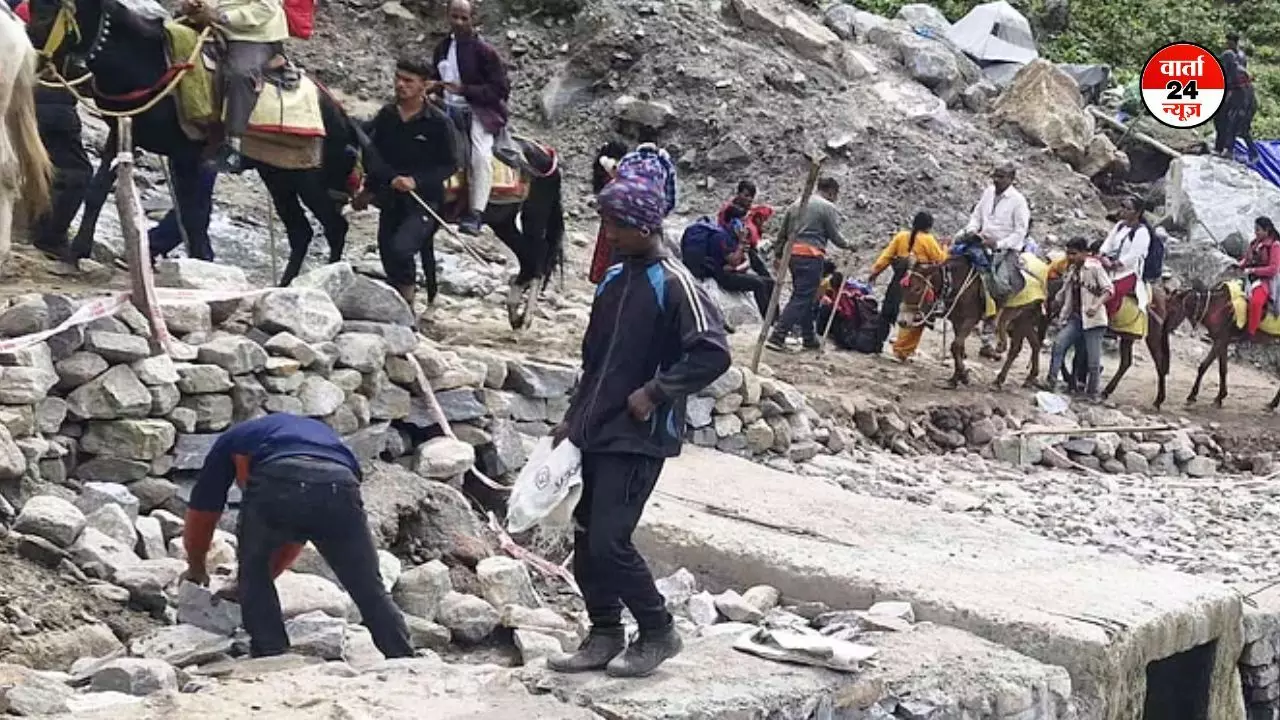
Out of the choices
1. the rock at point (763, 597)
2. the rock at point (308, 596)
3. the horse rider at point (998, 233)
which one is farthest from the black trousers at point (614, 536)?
the horse rider at point (998, 233)

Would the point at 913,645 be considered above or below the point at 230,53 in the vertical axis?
below

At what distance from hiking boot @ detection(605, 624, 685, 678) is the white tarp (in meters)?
19.6


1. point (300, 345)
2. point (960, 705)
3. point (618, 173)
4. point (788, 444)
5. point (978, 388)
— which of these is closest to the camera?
point (618, 173)

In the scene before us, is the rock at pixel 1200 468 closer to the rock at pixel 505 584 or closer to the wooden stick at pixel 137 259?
the rock at pixel 505 584

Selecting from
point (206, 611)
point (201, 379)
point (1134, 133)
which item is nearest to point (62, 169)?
point (201, 379)

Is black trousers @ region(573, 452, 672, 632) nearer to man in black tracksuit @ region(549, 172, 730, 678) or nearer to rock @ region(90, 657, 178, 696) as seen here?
man in black tracksuit @ region(549, 172, 730, 678)

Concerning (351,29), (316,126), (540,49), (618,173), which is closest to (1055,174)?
(540,49)

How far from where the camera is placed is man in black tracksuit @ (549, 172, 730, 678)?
15.7 feet

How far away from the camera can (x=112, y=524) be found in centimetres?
622

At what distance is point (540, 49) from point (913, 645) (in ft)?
48.9

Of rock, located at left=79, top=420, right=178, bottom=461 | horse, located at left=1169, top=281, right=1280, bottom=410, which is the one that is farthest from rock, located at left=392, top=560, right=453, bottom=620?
horse, located at left=1169, top=281, right=1280, bottom=410

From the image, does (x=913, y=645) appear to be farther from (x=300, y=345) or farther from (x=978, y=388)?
→ (x=978, y=388)

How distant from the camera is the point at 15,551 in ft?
19.0

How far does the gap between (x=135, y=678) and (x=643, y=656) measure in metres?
1.43
